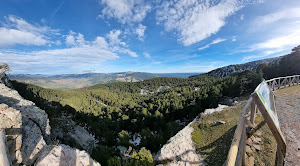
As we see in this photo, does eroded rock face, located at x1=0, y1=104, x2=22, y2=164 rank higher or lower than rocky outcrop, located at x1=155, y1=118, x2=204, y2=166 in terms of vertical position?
higher

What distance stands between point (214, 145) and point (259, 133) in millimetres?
6051

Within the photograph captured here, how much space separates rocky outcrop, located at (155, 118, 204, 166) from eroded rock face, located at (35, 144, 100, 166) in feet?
26.1

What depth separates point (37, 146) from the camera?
11539 millimetres

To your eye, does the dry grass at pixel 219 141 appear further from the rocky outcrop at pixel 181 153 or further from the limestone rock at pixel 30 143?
the limestone rock at pixel 30 143

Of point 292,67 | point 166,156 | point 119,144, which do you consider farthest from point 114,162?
point 292,67

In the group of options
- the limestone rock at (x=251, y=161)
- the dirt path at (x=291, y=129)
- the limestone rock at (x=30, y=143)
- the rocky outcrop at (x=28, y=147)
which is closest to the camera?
the dirt path at (x=291, y=129)

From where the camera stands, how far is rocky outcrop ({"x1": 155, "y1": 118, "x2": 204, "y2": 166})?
39.4 feet

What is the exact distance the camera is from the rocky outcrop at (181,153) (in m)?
12.0

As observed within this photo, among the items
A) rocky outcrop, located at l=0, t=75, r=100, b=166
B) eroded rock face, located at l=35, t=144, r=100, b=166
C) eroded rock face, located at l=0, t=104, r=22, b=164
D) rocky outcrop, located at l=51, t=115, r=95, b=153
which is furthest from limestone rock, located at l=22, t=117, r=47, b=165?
rocky outcrop, located at l=51, t=115, r=95, b=153

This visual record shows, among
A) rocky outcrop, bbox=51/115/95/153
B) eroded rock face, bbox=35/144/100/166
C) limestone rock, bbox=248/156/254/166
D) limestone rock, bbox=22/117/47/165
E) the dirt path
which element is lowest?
rocky outcrop, bbox=51/115/95/153

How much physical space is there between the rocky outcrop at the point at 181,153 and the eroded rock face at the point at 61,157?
796 cm

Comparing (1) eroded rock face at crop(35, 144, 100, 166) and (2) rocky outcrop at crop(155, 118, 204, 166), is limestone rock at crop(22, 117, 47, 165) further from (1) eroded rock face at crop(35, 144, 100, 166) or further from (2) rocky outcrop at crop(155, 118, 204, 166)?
(2) rocky outcrop at crop(155, 118, 204, 166)

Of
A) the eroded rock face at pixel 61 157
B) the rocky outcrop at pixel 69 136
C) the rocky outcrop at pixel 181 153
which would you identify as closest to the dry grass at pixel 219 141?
the rocky outcrop at pixel 181 153

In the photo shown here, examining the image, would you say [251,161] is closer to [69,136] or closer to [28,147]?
[28,147]
